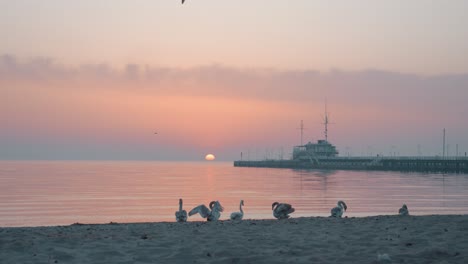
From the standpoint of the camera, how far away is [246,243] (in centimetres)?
1116

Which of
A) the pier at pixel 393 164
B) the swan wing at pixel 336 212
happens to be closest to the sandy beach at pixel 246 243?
the swan wing at pixel 336 212

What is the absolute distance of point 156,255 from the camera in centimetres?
1021

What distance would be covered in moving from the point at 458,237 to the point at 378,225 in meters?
2.81

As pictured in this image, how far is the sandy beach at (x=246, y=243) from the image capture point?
32.1 ft

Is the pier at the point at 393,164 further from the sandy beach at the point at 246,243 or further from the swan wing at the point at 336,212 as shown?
the sandy beach at the point at 246,243

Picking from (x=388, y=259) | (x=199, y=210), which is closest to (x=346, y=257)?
(x=388, y=259)

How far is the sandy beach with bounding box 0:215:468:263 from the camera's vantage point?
9.78m

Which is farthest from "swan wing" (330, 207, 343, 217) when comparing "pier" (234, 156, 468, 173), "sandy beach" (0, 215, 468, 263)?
"pier" (234, 156, 468, 173)

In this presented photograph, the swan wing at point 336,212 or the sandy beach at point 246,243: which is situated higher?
the sandy beach at point 246,243

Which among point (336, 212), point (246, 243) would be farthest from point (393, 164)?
point (246, 243)

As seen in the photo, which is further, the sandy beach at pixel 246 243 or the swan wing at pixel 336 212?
the swan wing at pixel 336 212

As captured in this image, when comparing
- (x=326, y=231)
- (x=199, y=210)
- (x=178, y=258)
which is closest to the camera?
(x=178, y=258)

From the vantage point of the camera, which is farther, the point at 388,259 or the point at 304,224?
the point at 304,224

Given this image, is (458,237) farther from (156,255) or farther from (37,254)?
(37,254)
